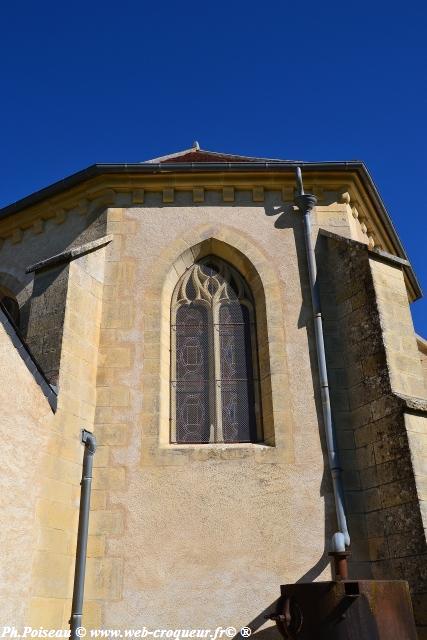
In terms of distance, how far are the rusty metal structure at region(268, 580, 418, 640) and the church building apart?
48 centimetres

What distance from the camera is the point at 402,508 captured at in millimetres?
6039

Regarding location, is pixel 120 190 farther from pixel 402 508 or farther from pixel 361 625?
pixel 361 625

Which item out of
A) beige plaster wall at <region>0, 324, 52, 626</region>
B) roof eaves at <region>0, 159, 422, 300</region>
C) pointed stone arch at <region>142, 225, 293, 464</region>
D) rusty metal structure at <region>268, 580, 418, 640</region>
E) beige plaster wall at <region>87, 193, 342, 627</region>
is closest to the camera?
rusty metal structure at <region>268, 580, 418, 640</region>

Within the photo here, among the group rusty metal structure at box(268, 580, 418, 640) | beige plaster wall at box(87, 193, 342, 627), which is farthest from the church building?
rusty metal structure at box(268, 580, 418, 640)

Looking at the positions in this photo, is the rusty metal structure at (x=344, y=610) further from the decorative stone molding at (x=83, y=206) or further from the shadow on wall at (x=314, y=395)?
the decorative stone molding at (x=83, y=206)

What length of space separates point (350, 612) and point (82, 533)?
108 inches

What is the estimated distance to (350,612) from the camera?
16.6ft

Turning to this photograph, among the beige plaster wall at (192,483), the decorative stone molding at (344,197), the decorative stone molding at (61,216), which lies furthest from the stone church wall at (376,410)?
the decorative stone molding at (61,216)

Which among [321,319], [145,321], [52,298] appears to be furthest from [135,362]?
[321,319]

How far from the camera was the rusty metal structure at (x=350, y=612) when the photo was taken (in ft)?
16.5

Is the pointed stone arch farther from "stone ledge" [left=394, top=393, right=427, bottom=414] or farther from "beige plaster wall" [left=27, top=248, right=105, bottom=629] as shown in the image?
"stone ledge" [left=394, top=393, right=427, bottom=414]

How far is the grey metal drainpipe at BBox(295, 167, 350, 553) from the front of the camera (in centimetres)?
625

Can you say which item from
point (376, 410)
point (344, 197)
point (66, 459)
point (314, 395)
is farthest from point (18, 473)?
point (344, 197)

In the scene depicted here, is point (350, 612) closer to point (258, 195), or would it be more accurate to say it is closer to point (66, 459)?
point (66, 459)
